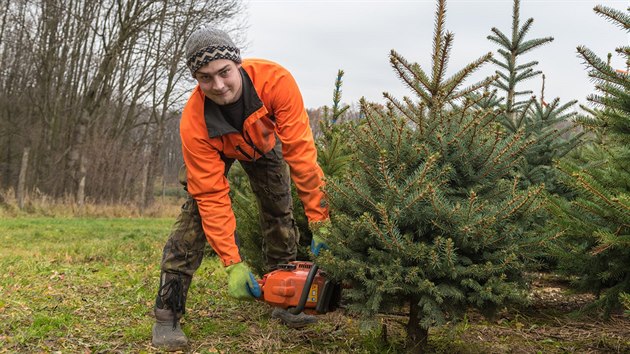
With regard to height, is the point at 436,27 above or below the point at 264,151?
above

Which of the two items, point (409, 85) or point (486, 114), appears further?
point (409, 85)

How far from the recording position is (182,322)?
3.76 metres

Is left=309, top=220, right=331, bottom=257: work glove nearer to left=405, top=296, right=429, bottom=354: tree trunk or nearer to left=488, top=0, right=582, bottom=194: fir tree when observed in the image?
left=405, top=296, right=429, bottom=354: tree trunk

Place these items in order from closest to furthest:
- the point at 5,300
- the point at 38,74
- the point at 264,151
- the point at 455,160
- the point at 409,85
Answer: the point at 455,160
the point at 409,85
the point at 264,151
the point at 5,300
the point at 38,74

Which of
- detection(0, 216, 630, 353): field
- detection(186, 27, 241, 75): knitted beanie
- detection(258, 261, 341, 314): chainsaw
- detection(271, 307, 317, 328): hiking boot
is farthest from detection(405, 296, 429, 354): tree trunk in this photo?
detection(186, 27, 241, 75): knitted beanie

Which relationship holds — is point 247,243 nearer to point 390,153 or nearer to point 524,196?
point 390,153

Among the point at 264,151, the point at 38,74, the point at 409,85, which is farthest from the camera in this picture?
the point at 38,74

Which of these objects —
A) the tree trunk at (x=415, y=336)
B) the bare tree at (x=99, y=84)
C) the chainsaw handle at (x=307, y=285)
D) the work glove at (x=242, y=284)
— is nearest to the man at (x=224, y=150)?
the work glove at (x=242, y=284)

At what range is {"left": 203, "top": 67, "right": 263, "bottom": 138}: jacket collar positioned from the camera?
10.3 ft

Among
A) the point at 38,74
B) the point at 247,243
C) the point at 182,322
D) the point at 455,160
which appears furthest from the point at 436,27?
the point at 38,74

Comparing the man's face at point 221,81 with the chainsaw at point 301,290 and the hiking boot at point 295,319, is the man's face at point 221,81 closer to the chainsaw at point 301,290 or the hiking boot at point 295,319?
the chainsaw at point 301,290

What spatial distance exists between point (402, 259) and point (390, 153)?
53 centimetres

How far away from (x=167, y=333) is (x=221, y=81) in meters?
1.53

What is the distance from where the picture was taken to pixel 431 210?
249 cm
